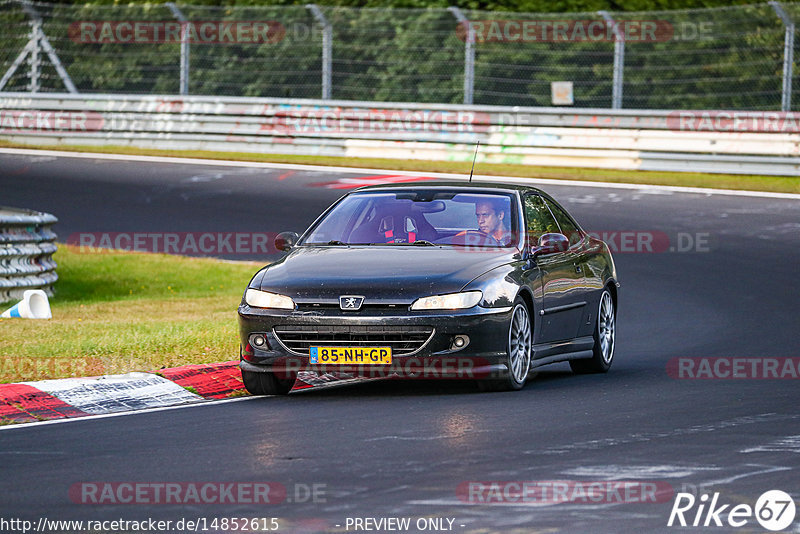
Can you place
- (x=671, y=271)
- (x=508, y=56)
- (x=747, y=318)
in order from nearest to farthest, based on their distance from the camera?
(x=747, y=318), (x=671, y=271), (x=508, y=56)

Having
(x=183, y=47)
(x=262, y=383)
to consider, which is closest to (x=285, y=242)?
(x=262, y=383)

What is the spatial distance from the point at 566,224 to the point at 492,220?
4.22 feet

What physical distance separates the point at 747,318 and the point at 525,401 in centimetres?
530

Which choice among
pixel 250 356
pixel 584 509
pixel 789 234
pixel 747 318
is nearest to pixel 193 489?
pixel 584 509

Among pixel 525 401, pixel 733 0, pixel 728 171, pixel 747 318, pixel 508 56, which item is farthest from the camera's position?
pixel 733 0

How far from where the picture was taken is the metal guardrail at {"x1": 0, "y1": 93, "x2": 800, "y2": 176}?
23875mm

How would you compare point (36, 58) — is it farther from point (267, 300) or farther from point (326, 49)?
point (267, 300)

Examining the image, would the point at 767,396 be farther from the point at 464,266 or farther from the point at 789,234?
the point at 789,234

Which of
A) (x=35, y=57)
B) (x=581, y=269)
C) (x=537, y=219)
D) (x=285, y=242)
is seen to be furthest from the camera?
(x=35, y=57)

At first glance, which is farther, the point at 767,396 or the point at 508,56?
the point at 508,56

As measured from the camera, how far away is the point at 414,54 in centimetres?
2711

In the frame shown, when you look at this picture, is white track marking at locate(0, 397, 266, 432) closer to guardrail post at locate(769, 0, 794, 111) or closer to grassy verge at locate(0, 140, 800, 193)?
grassy verge at locate(0, 140, 800, 193)

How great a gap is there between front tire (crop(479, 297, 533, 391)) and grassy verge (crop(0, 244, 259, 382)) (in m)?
2.24

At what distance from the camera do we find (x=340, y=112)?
88.7ft
